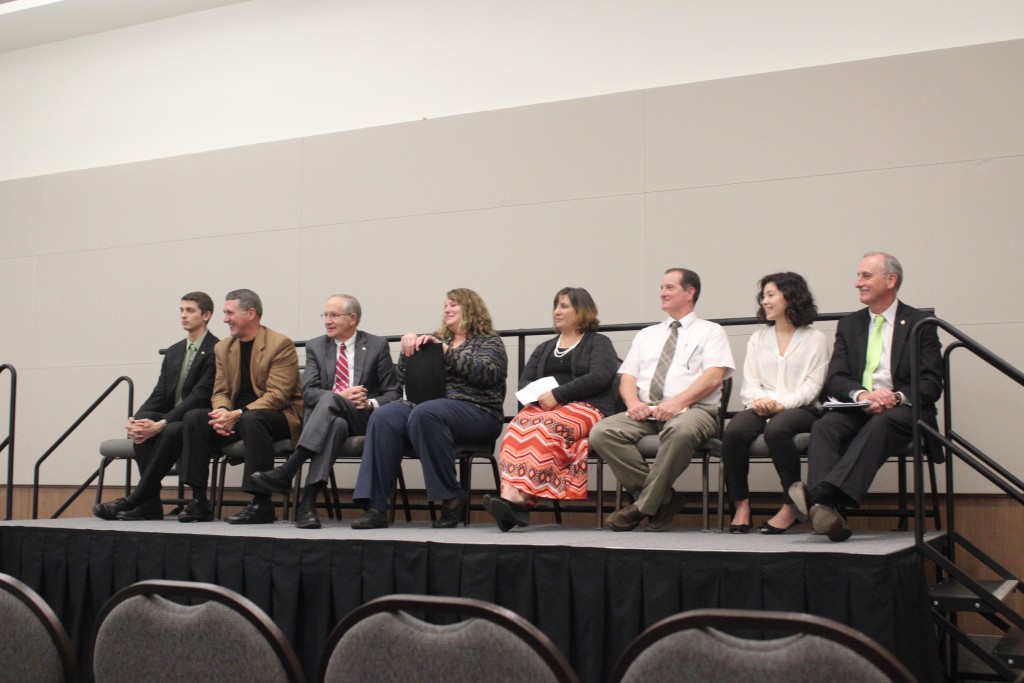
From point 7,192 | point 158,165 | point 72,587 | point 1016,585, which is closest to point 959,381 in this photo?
point 1016,585

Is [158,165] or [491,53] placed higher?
[491,53]

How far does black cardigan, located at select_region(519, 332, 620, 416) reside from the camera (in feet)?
13.8

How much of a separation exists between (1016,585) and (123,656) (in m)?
2.92

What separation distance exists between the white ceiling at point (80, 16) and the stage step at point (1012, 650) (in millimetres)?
5620

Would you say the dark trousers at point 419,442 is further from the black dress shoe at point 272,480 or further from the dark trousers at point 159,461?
the dark trousers at point 159,461

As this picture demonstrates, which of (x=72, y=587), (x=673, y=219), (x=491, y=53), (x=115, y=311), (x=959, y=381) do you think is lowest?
(x=72, y=587)

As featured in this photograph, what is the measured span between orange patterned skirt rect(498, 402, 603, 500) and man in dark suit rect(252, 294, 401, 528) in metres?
0.78

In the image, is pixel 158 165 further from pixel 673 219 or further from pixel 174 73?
pixel 673 219

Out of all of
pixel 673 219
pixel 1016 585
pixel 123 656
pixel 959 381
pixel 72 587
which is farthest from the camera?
pixel 673 219

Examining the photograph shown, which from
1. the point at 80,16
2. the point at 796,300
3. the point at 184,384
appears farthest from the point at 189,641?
the point at 80,16

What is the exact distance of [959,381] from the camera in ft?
14.7

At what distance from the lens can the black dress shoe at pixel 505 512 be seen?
3660mm

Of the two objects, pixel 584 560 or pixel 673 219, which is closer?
pixel 584 560

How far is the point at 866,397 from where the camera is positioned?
3.66m
